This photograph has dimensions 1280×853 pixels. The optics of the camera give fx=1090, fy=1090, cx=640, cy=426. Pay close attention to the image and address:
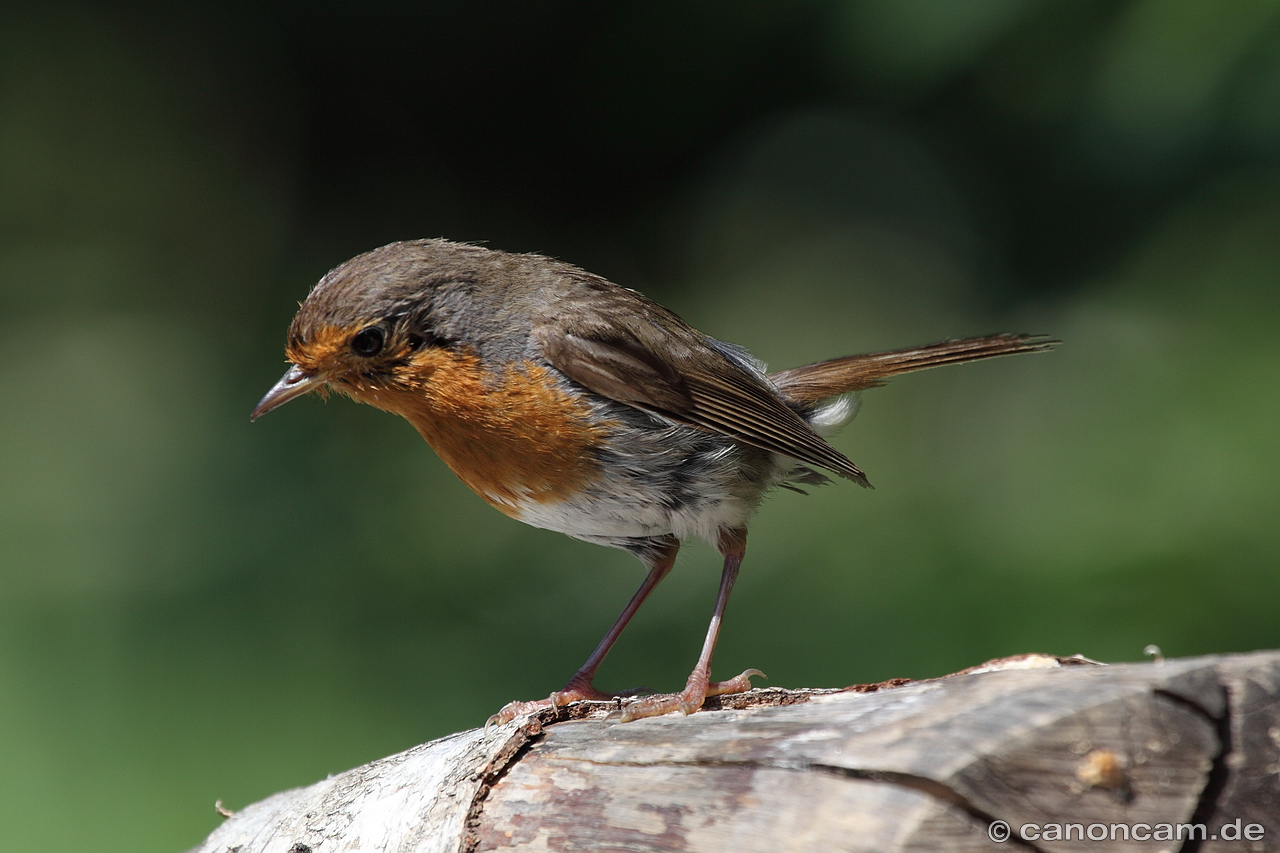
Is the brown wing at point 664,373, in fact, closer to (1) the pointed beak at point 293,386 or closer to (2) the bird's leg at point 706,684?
(2) the bird's leg at point 706,684

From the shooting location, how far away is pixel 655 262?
5984mm

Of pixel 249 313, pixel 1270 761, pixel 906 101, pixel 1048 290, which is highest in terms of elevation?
pixel 906 101

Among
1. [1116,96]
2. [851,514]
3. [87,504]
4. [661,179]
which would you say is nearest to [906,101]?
[1116,96]

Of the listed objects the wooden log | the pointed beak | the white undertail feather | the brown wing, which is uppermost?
the white undertail feather

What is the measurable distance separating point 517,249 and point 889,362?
2.97m

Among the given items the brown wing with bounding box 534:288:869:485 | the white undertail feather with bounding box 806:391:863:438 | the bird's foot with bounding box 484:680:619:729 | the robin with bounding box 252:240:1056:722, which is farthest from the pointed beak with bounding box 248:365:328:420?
the white undertail feather with bounding box 806:391:863:438

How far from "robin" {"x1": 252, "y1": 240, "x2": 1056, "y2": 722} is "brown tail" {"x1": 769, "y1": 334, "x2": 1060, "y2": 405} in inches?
15.4

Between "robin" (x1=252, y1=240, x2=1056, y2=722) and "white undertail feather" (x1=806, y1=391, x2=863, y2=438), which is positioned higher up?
"white undertail feather" (x1=806, y1=391, x2=863, y2=438)

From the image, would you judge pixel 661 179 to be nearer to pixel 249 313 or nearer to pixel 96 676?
pixel 249 313

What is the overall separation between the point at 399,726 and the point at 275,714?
16.4 inches

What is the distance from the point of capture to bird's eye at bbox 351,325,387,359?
244cm

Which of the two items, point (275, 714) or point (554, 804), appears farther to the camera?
point (275, 714)

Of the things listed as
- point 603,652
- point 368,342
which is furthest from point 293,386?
point 603,652

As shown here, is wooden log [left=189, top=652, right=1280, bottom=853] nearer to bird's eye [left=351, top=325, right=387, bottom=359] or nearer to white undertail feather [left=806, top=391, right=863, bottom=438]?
bird's eye [left=351, top=325, right=387, bottom=359]
